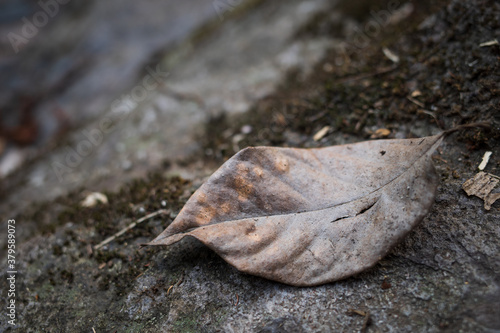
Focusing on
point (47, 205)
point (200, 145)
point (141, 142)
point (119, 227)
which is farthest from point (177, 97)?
point (119, 227)

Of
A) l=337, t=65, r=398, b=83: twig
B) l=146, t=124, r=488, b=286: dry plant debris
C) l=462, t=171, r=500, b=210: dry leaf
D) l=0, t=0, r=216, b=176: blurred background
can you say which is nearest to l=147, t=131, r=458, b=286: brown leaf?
l=146, t=124, r=488, b=286: dry plant debris

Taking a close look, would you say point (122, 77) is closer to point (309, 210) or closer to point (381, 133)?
point (381, 133)

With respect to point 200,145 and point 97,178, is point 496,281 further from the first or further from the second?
point 97,178

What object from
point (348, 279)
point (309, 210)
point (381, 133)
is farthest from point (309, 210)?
point (381, 133)

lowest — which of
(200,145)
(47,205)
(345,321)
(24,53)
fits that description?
(345,321)

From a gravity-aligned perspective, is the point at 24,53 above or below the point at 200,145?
above

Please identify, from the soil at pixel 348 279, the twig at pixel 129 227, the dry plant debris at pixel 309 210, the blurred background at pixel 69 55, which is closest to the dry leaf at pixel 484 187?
the soil at pixel 348 279

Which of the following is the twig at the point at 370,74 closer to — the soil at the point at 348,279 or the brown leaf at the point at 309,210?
the soil at the point at 348,279
